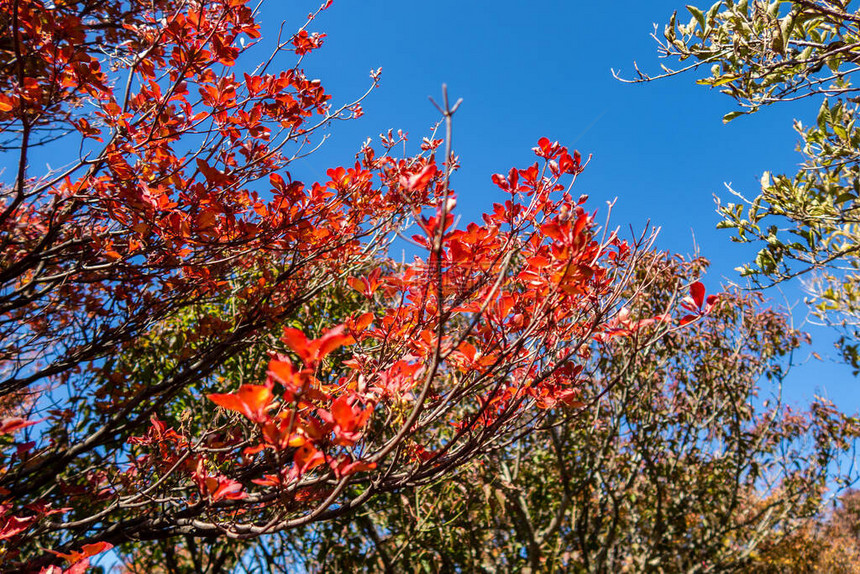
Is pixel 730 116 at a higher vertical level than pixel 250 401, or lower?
higher

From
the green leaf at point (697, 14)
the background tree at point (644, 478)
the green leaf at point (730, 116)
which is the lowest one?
the background tree at point (644, 478)

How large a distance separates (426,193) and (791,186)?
2.22m

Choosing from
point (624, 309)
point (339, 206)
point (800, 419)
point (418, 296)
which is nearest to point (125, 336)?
point (339, 206)

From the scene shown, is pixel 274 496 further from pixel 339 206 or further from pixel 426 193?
pixel 426 193

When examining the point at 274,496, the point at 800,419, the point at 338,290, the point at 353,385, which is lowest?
the point at 800,419

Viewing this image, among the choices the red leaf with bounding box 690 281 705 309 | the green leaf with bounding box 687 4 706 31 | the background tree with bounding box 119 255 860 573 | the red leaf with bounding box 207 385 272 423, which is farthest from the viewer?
the background tree with bounding box 119 255 860 573

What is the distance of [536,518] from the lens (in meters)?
5.75

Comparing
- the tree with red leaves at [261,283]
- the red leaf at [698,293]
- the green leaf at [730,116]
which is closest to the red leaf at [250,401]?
the tree with red leaves at [261,283]

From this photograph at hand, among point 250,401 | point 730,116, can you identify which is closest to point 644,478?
point 730,116

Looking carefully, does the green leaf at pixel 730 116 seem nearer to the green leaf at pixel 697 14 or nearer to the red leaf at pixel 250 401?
the green leaf at pixel 697 14

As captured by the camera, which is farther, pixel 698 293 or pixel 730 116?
pixel 730 116

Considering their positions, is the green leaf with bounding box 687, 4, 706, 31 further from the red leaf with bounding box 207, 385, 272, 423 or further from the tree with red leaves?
the red leaf with bounding box 207, 385, 272, 423

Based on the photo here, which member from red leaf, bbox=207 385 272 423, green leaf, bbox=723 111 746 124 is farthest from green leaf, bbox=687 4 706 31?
red leaf, bbox=207 385 272 423

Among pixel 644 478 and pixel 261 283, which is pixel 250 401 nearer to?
pixel 261 283
